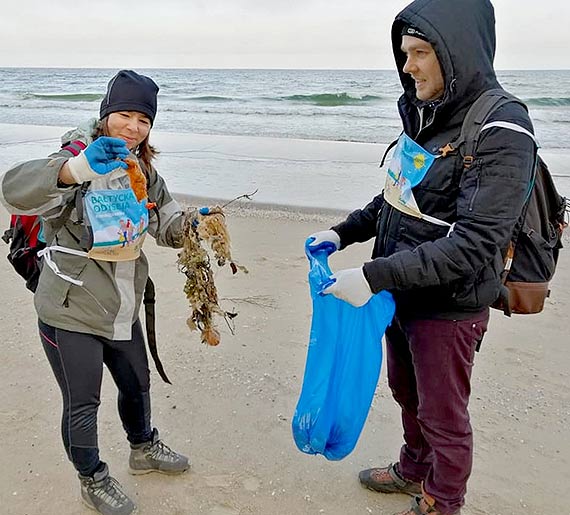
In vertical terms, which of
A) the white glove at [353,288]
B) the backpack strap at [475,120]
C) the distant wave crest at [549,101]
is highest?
the backpack strap at [475,120]

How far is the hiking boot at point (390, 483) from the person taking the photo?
289cm

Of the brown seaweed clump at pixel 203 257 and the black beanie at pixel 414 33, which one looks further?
the brown seaweed clump at pixel 203 257

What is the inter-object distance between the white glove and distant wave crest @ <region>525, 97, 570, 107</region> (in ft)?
87.9

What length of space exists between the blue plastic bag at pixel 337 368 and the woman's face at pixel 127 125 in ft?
3.13

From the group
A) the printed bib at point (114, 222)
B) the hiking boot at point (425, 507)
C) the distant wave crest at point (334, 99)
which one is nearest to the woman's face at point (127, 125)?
the printed bib at point (114, 222)

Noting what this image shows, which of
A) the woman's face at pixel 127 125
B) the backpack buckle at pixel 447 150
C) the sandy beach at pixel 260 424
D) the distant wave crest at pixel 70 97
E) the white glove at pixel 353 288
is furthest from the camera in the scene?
the distant wave crest at pixel 70 97

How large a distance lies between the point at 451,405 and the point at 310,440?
614 mm

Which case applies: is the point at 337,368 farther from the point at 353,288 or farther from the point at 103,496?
the point at 103,496

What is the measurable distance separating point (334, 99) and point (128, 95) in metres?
28.1

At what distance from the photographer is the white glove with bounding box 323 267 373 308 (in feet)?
6.98

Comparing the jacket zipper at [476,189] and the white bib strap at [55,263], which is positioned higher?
the jacket zipper at [476,189]

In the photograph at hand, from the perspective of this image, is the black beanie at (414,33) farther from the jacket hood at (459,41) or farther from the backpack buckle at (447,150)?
the backpack buckle at (447,150)

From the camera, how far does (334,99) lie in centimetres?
2938

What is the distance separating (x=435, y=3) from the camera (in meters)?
1.99
